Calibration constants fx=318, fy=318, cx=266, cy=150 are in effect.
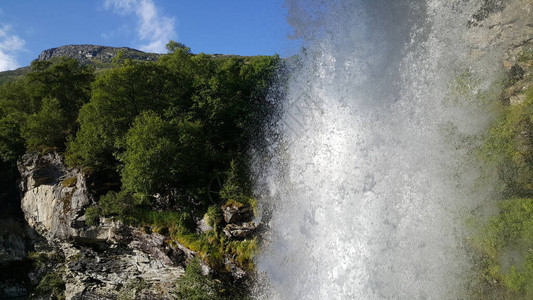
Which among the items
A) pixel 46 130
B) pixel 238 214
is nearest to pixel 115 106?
pixel 46 130

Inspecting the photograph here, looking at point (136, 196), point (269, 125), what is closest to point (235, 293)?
point (136, 196)

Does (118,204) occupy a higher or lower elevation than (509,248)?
lower

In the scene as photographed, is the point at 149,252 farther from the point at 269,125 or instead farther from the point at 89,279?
the point at 269,125

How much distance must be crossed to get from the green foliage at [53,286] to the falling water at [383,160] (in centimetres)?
1840

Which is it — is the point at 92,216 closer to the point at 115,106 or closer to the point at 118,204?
the point at 118,204

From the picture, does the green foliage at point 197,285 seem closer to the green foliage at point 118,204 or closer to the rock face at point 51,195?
the green foliage at point 118,204

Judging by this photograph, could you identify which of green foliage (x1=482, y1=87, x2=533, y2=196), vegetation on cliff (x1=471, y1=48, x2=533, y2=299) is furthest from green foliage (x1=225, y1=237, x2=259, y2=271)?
green foliage (x1=482, y1=87, x2=533, y2=196)

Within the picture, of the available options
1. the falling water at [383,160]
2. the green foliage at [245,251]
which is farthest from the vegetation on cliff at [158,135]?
the falling water at [383,160]

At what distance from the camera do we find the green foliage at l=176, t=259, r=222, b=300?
50.9 feet

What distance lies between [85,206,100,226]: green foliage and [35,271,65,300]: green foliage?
7879 millimetres

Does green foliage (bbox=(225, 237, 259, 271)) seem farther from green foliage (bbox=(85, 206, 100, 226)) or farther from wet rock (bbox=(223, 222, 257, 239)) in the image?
green foliage (bbox=(85, 206, 100, 226))

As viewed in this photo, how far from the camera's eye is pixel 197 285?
15.6m

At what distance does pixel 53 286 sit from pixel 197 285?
1624 cm

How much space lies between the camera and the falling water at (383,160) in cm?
1215
